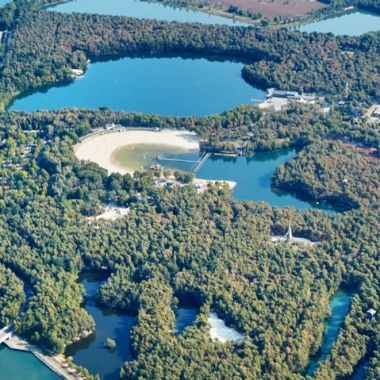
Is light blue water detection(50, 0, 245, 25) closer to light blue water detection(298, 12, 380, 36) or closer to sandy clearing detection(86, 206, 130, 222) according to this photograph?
light blue water detection(298, 12, 380, 36)

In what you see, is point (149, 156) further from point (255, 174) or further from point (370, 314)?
point (370, 314)

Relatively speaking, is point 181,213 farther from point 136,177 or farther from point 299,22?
point 299,22

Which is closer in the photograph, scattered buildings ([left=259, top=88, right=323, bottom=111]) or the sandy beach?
the sandy beach

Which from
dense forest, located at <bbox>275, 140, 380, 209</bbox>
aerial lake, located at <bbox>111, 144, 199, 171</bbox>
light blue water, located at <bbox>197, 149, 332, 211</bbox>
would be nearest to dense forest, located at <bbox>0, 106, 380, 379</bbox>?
dense forest, located at <bbox>275, 140, 380, 209</bbox>

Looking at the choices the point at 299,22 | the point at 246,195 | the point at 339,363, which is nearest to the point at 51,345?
the point at 339,363

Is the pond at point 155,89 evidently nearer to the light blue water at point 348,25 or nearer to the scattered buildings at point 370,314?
the light blue water at point 348,25

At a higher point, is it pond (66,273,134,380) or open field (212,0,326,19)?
open field (212,0,326,19)
